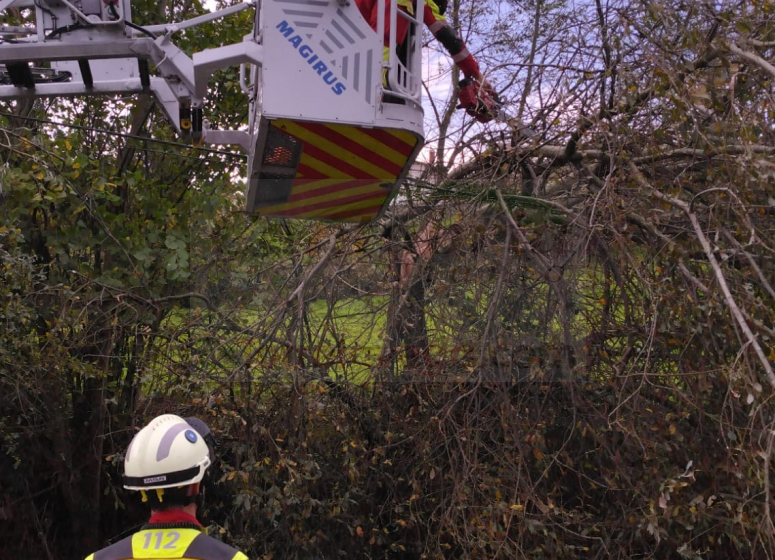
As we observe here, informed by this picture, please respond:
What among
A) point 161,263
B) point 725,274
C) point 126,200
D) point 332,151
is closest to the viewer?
point 332,151

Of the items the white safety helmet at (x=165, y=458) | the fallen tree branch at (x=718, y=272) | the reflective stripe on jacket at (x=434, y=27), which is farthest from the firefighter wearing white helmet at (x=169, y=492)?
the fallen tree branch at (x=718, y=272)

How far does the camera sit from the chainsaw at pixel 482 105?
500 centimetres

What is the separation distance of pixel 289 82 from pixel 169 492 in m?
2.31

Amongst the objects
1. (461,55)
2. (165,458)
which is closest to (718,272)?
(461,55)

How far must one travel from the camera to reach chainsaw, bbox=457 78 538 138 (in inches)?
197

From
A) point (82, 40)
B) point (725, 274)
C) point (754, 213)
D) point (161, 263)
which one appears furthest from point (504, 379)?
point (82, 40)

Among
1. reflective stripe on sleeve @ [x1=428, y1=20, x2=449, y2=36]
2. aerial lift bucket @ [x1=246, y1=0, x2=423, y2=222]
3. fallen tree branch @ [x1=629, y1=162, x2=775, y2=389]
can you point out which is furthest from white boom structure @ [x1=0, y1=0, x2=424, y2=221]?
fallen tree branch @ [x1=629, y1=162, x2=775, y2=389]

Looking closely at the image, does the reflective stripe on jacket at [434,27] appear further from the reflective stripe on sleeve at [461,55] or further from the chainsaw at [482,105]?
the chainsaw at [482,105]

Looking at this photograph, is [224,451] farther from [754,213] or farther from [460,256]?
[754,213]

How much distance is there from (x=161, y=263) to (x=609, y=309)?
4.00m

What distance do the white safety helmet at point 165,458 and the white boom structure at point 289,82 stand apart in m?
1.92

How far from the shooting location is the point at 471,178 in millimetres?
6199

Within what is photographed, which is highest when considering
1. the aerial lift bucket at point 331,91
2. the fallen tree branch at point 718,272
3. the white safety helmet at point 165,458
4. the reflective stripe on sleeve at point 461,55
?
the reflective stripe on sleeve at point 461,55

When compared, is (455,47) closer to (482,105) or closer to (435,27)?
(435,27)
